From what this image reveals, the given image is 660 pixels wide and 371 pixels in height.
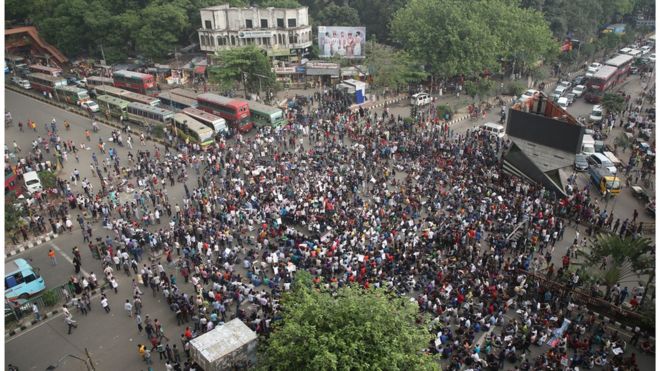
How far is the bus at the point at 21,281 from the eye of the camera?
2064cm

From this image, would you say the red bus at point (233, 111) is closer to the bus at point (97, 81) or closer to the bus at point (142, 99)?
the bus at point (142, 99)

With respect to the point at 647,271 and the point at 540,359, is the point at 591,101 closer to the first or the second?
the point at 647,271

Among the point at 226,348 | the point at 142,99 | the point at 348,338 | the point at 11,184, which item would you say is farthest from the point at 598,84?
the point at 11,184

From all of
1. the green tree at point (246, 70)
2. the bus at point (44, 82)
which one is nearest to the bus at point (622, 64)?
the green tree at point (246, 70)

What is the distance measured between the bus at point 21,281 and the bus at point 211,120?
17512 millimetres

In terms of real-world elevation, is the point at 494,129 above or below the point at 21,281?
above

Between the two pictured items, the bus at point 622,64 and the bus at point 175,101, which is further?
the bus at point 622,64

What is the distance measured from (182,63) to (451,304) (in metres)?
46.5

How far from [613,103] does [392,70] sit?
17.8 m

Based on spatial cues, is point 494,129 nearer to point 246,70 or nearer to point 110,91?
point 246,70

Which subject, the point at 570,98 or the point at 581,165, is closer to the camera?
the point at 581,165

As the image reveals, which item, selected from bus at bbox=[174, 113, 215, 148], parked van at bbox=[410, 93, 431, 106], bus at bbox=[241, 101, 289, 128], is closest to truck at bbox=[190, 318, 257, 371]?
bus at bbox=[174, 113, 215, 148]

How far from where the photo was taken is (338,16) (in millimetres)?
61125

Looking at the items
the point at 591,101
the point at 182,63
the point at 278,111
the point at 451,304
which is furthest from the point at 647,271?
the point at 182,63
